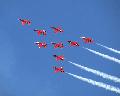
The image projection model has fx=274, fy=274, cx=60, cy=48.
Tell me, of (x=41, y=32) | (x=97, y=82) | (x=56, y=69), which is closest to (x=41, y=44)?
(x=41, y=32)

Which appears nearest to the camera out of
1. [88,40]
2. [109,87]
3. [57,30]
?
[109,87]

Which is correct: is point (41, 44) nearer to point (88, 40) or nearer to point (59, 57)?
point (59, 57)

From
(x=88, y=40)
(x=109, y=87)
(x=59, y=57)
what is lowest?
(x=109, y=87)

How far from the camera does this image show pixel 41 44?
14050 cm

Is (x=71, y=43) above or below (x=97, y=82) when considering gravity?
above

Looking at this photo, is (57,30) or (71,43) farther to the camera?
(57,30)

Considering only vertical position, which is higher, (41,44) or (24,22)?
(24,22)

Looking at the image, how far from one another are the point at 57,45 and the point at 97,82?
90.4ft

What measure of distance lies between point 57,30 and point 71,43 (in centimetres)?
1418

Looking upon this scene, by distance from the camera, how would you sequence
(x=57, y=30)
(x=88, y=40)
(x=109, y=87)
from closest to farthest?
(x=109, y=87) < (x=88, y=40) < (x=57, y=30)

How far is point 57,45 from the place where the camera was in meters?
138

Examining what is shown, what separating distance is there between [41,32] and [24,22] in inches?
386

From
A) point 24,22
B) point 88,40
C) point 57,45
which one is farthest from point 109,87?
point 24,22

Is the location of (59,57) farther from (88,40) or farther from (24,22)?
(24,22)
